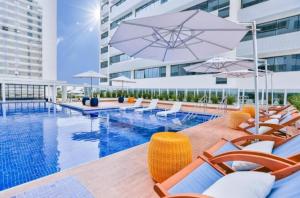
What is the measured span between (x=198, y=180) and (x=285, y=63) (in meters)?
16.9

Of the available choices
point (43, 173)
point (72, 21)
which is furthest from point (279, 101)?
point (72, 21)

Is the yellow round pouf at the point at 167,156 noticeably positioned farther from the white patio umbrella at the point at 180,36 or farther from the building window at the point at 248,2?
the building window at the point at 248,2

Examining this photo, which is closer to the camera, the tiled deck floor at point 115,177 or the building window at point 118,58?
the tiled deck floor at point 115,177

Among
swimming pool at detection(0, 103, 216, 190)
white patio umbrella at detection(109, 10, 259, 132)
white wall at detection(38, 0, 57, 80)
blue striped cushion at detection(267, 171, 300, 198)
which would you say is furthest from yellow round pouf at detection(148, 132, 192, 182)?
white wall at detection(38, 0, 57, 80)

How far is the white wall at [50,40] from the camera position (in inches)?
2089

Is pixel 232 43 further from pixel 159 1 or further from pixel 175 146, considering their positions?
pixel 159 1

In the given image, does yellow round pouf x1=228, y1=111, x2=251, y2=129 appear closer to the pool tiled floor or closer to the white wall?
the pool tiled floor

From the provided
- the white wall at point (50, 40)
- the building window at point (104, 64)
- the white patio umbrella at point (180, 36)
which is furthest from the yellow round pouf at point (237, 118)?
the white wall at point (50, 40)

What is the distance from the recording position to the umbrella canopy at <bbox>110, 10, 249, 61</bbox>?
141 inches

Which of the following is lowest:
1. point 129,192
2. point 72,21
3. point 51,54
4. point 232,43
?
point 129,192

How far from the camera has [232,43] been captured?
15.3 ft

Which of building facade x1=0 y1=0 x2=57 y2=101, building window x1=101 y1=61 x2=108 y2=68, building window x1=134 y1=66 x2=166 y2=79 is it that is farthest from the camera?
building facade x1=0 y1=0 x2=57 y2=101

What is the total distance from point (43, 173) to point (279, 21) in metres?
18.3

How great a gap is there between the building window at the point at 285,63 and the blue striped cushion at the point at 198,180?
53.2 feet
